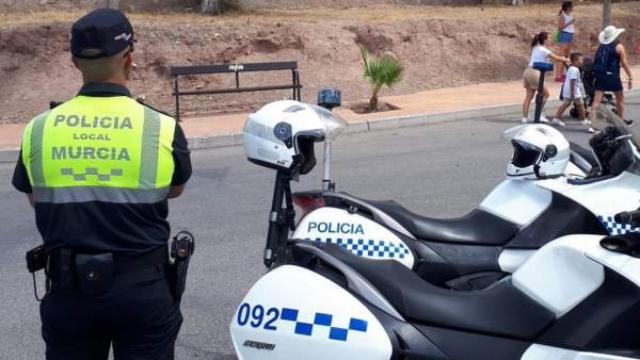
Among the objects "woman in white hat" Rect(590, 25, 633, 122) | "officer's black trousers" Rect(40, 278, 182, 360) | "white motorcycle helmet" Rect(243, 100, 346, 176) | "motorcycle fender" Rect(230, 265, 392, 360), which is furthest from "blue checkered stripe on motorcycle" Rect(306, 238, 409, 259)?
"woman in white hat" Rect(590, 25, 633, 122)

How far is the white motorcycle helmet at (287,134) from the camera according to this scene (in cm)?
403

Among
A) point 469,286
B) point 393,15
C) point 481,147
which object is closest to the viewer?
point 469,286

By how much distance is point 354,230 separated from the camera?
177 inches

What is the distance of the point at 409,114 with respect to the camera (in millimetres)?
15117

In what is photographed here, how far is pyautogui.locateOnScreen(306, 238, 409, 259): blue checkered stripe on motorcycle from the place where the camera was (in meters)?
4.45

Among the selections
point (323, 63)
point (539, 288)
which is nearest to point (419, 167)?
point (539, 288)

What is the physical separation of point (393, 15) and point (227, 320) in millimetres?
18631

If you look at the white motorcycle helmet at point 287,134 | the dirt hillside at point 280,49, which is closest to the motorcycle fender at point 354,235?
the white motorcycle helmet at point 287,134

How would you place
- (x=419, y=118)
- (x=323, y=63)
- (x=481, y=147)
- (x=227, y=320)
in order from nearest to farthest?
(x=227, y=320) → (x=481, y=147) → (x=419, y=118) → (x=323, y=63)

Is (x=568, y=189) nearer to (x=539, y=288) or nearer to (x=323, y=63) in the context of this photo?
(x=539, y=288)

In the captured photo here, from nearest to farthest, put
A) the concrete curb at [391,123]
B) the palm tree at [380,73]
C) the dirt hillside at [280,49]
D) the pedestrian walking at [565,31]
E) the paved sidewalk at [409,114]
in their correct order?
the concrete curb at [391,123] → the paved sidewalk at [409,114] → the palm tree at [380,73] → the dirt hillside at [280,49] → the pedestrian walking at [565,31]

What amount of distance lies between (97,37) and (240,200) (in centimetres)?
611

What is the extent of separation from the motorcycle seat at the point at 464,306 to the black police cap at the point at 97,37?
116cm

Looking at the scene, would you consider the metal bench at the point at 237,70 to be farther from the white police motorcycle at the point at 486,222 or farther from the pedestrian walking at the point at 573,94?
the white police motorcycle at the point at 486,222
